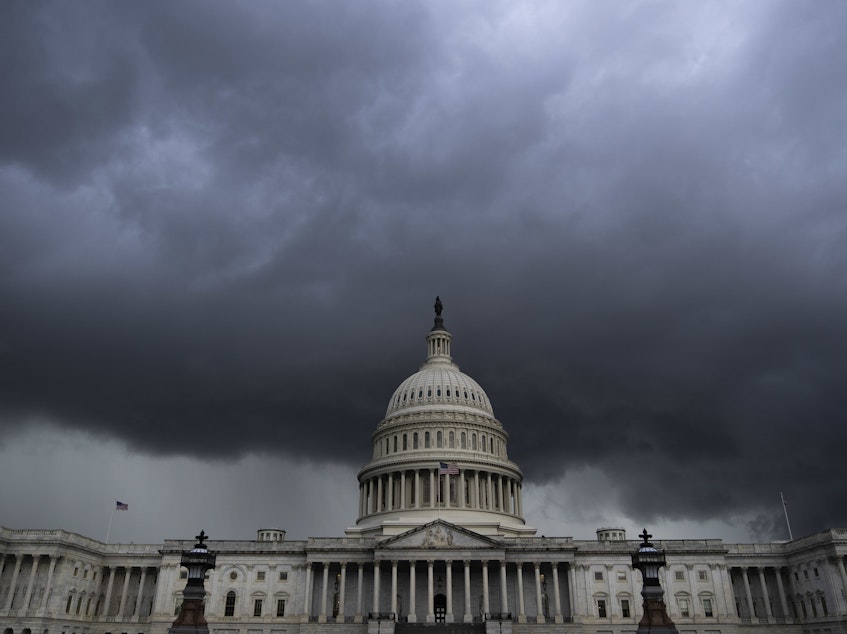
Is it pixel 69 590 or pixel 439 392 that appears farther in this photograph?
pixel 439 392

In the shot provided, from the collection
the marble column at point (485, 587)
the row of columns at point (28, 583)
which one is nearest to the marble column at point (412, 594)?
the marble column at point (485, 587)

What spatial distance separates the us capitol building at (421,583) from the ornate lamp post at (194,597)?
34686 millimetres

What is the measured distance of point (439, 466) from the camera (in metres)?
95.7

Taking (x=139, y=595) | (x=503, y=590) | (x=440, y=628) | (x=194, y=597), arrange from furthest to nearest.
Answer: (x=139, y=595)
(x=503, y=590)
(x=440, y=628)
(x=194, y=597)

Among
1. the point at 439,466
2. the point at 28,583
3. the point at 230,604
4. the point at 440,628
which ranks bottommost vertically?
the point at 440,628

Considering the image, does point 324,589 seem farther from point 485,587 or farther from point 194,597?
point 194,597

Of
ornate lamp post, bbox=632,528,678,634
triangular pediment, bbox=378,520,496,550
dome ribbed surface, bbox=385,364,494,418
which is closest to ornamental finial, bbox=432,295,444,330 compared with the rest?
dome ribbed surface, bbox=385,364,494,418

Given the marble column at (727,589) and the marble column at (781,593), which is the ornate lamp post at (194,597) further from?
the marble column at (781,593)

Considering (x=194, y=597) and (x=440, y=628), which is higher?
(x=440, y=628)

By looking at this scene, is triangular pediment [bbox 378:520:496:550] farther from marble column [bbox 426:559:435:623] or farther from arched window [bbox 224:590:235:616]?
arched window [bbox 224:590:235:616]

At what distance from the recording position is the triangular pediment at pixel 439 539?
82.1 m

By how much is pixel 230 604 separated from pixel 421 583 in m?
23.2

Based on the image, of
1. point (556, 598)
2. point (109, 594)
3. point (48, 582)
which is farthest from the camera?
point (109, 594)

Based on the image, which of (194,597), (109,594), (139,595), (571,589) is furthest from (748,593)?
(109,594)
